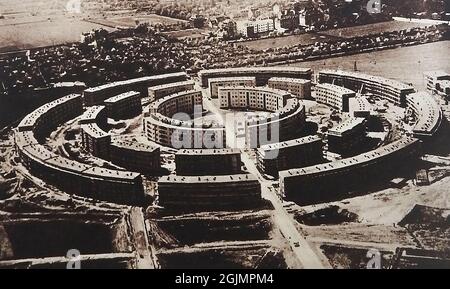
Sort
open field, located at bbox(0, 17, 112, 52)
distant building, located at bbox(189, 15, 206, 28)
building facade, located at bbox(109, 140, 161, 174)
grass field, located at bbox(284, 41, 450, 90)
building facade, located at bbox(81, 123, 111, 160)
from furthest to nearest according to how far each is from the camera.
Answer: distant building, located at bbox(189, 15, 206, 28) < grass field, located at bbox(284, 41, 450, 90) < open field, located at bbox(0, 17, 112, 52) < building facade, located at bbox(81, 123, 111, 160) < building facade, located at bbox(109, 140, 161, 174)

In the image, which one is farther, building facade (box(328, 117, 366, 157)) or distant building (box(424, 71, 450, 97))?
distant building (box(424, 71, 450, 97))

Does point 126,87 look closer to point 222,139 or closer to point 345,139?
point 222,139

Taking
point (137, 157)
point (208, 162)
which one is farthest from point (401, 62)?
point (137, 157)

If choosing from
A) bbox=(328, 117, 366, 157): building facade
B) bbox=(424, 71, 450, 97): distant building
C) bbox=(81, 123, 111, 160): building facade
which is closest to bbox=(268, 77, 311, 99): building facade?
bbox=(424, 71, 450, 97): distant building

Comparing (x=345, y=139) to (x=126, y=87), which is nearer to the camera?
(x=345, y=139)

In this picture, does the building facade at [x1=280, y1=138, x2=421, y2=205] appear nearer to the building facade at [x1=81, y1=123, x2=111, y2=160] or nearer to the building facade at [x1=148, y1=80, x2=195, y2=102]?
the building facade at [x1=81, y1=123, x2=111, y2=160]
